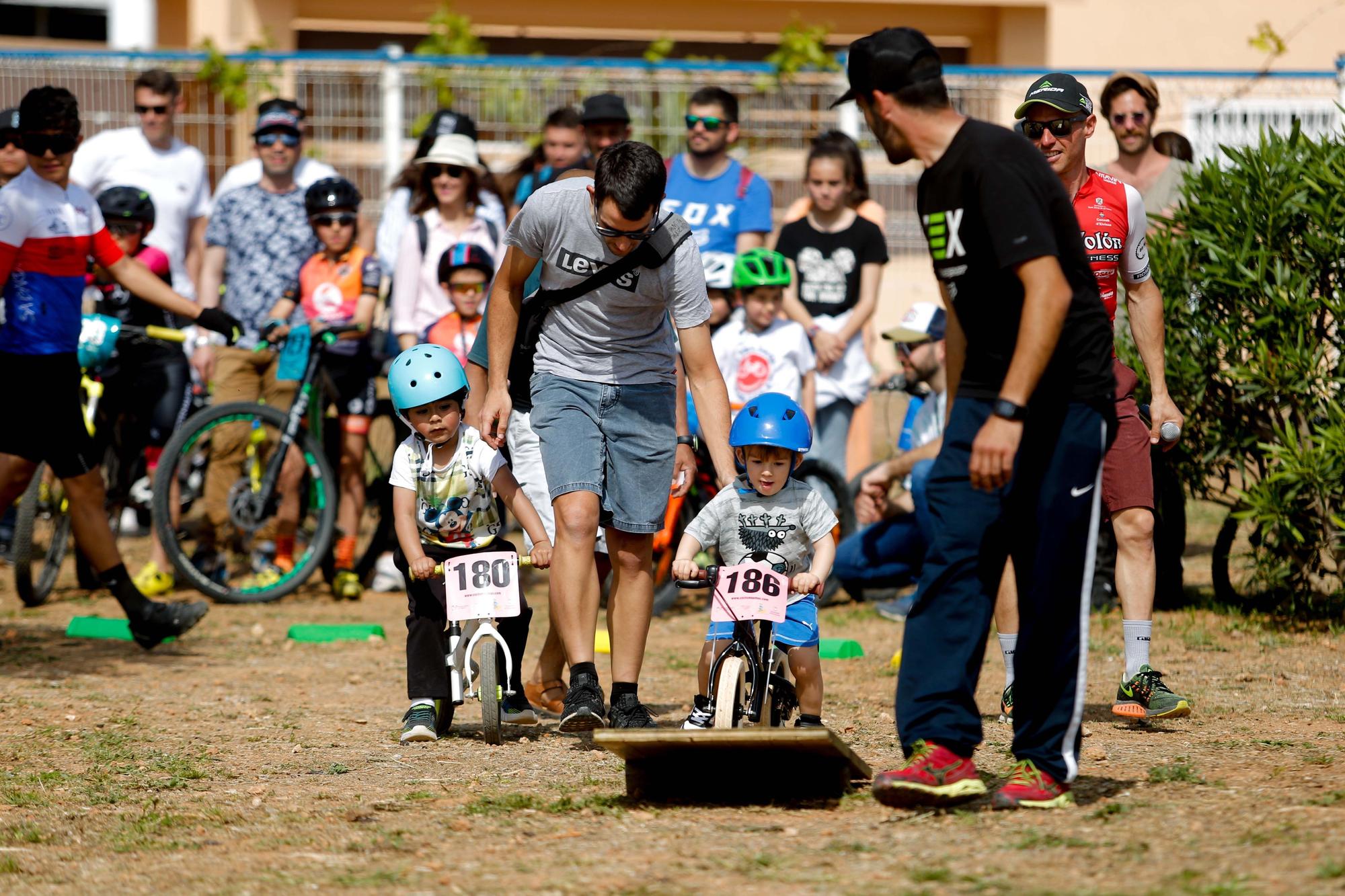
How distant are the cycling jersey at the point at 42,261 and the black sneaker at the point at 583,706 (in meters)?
3.45

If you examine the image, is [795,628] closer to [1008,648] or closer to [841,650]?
[1008,648]

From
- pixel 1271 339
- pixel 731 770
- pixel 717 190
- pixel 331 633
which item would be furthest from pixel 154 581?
pixel 1271 339

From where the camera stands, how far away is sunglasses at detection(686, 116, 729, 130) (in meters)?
9.98

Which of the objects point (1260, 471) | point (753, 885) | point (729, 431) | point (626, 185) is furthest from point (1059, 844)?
point (1260, 471)

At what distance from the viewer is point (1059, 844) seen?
14.3 feet

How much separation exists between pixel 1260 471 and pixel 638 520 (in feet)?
12.4

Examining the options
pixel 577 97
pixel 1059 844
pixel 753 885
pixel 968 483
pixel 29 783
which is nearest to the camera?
pixel 753 885

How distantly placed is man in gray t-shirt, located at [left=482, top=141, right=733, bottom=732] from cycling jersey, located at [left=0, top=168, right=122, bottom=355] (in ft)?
8.92

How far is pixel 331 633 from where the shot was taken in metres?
8.84

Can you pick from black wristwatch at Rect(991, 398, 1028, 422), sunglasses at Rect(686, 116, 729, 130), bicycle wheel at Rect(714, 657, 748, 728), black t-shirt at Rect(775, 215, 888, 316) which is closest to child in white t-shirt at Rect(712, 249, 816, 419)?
black t-shirt at Rect(775, 215, 888, 316)

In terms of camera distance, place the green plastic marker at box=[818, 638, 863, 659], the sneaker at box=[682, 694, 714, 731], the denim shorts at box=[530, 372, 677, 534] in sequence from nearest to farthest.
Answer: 1. the sneaker at box=[682, 694, 714, 731]
2. the denim shorts at box=[530, 372, 677, 534]
3. the green plastic marker at box=[818, 638, 863, 659]

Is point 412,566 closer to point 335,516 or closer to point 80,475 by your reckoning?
point 80,475

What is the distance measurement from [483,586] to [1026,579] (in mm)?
2142

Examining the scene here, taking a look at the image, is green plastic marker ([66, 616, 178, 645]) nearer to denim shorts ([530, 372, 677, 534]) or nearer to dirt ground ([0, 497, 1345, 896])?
dirt ground ([0, 497, 1345, 896])
